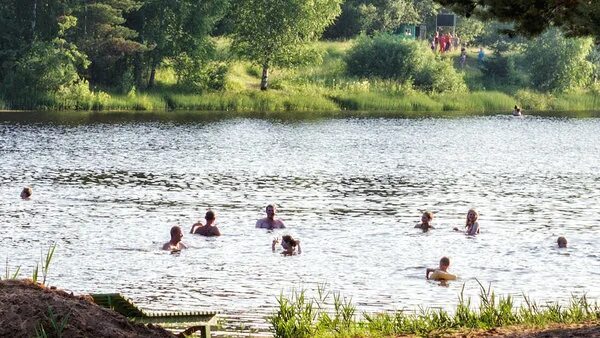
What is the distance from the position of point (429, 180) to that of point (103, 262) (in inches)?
957

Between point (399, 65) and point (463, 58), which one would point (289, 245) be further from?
point (463, 58)

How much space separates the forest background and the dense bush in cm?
11

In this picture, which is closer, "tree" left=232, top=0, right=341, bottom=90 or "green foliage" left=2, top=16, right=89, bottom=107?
"green foliage" left=2, top=16, right=89, bottom=107

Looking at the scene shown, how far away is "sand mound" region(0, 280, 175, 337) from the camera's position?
1187cm

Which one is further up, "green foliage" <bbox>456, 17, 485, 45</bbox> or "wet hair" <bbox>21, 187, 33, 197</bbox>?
"green foliage" <bbox>456, 17, 485, 45</bbox>

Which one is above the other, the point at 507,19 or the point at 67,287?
the point at 507,19

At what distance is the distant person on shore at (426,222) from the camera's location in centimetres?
3475

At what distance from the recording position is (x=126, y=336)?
1207cm

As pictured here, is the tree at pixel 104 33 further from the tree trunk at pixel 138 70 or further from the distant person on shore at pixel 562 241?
the distant person on shore at pixel 562 241

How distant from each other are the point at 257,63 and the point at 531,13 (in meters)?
80.2

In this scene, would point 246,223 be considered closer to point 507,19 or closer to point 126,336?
point 507,19

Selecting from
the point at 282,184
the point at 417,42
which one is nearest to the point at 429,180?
the point at 282,184

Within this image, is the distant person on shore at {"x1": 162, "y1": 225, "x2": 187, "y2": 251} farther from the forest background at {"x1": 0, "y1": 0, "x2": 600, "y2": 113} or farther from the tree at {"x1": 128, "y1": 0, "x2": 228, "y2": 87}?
the tree at {"x1": 128, "y1": 0, "x2": 228, "y2": 87}

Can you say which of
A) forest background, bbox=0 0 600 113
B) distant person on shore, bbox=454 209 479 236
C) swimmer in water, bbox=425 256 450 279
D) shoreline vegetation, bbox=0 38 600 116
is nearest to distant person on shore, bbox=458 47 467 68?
forest background, bbox=0 0 600 113
